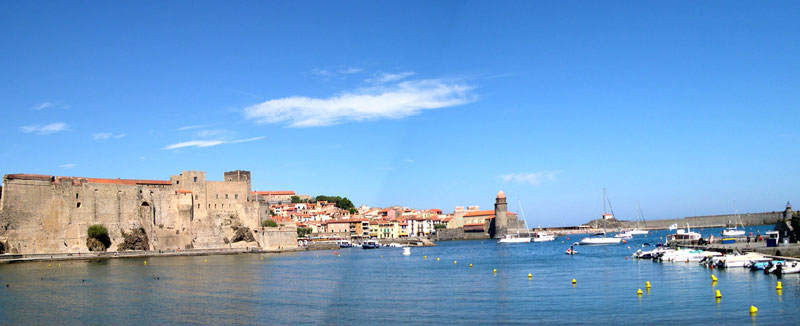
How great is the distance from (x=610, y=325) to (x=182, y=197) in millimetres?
43962

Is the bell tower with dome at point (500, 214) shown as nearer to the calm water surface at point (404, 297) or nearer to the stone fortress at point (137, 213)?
the stone fortress at point (137, 213)

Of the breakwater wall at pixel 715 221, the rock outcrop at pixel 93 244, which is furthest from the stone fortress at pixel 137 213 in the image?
the breakwater wall at pixel 715 221

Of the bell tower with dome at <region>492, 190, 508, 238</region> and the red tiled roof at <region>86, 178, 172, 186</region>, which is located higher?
the red tiled roof at <region>86, 178, 172, 186</region>

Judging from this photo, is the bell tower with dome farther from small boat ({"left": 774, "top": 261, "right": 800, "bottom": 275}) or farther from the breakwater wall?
small boat ({"left": 774, "top": 261, "right": 800, "bottom": 275})

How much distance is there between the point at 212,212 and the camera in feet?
182

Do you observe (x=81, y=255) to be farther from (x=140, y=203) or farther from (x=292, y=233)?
(x=292, y=233)

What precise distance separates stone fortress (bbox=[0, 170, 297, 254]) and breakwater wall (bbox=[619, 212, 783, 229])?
7600 cm

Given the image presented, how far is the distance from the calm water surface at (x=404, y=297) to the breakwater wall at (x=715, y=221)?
289 feet

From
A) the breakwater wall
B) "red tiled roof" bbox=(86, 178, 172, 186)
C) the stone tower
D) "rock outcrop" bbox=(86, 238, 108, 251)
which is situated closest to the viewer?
"rock outcrop" bbox=(86, 238, 108, 251)

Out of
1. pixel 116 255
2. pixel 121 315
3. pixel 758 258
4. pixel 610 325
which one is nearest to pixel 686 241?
pixel 758 258

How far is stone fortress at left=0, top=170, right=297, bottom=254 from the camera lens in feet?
141

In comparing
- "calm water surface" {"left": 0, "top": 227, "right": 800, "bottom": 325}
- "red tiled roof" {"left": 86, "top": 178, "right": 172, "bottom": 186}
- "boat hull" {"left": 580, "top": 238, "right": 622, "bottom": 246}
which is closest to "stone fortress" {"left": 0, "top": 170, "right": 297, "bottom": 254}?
"red tiled roof" {"left": 86, "top": 178, "right": 172, "bottom": 186}

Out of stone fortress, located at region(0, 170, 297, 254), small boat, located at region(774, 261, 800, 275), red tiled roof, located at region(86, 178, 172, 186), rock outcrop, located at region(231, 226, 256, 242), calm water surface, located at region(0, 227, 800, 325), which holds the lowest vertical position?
calm water surface, located at region(0, 227, 800, 325)

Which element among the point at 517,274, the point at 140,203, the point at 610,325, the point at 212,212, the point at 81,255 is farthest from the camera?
the point at 212,212
